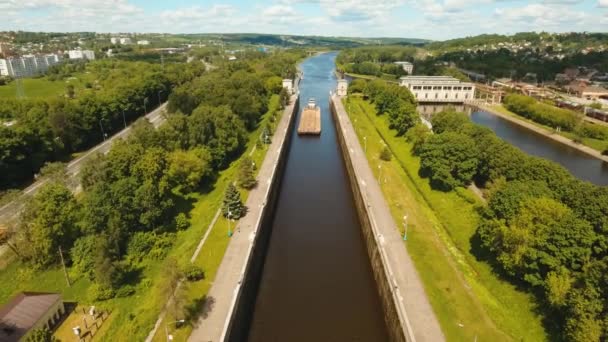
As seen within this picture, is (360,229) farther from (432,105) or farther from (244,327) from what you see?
(432,105)

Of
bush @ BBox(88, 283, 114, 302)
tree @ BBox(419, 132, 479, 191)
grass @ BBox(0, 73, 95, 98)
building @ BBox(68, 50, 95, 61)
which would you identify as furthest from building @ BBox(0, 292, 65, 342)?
building @ BBox(68, 50, 95, 61)

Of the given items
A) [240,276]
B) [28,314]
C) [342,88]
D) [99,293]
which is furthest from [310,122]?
[28,314]

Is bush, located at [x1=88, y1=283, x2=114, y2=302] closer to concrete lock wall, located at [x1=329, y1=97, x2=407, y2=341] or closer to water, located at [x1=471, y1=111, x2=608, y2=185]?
concrete lock wall, located at [x1=329, y1=97, x2=407, y2=341]

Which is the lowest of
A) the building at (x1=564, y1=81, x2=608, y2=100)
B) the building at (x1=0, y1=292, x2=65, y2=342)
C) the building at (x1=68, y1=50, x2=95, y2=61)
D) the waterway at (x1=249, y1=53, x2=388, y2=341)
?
the waterway at (x1=249, y1=53, x2=388, y2=341)

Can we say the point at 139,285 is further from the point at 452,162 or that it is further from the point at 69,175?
the point at 452,162

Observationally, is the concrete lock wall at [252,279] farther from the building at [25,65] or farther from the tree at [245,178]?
the building at [25,65]
